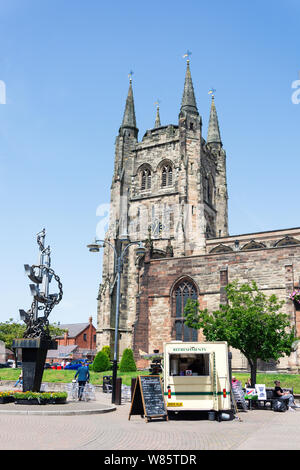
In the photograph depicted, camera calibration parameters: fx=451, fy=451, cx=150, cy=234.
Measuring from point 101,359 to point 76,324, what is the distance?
2141 inches

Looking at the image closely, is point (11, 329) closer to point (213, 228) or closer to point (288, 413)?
point (213, 228)

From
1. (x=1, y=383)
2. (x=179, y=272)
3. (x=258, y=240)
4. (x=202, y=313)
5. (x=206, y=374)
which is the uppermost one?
(x=258, y=240)

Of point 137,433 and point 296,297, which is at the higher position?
point 296,297

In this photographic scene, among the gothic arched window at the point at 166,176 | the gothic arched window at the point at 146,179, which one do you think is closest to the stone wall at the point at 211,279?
the gothic arched window at the point at 166,176

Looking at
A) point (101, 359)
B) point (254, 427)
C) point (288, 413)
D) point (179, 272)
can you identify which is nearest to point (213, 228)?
point (179, 272)

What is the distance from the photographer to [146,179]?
57.7 m

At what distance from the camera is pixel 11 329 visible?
7531cm

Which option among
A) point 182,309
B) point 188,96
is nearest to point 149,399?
point 182,309

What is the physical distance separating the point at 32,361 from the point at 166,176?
41.9 meters

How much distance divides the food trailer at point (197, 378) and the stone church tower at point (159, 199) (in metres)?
31.7

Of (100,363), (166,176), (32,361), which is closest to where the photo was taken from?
(32,361)

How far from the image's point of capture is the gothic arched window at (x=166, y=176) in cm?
5578

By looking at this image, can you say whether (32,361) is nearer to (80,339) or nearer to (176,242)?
(176,242)

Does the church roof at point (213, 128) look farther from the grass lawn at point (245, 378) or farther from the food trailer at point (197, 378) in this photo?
the food trailer at point (197, 378)
